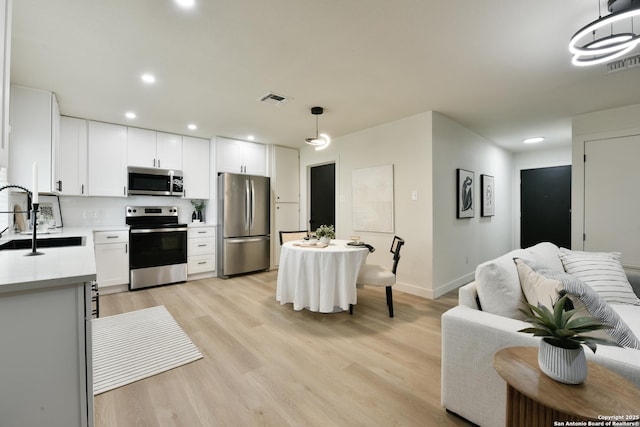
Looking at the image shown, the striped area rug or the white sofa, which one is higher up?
the white sofa

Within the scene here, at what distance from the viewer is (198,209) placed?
5.10 m

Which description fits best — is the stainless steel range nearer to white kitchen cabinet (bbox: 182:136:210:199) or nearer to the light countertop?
white kitchen cabinet (bbox: 182:136:210:199)

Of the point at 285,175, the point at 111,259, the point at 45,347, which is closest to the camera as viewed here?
the point at 45,347

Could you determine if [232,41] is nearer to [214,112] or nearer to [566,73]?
[214,112]

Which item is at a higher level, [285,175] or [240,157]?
[240,157]

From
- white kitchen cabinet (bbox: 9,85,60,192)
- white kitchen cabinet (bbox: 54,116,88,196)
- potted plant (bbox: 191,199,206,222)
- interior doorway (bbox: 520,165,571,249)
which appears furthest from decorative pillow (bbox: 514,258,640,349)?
interior doorway (bbox: 520,165,571,249)

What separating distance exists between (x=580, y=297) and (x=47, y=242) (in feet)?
13.7

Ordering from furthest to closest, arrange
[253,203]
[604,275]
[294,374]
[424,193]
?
[253,203], [424,193], [604,275], [294,374]

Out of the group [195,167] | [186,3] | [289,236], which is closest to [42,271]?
[186,3]

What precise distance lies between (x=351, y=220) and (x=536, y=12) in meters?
3.38

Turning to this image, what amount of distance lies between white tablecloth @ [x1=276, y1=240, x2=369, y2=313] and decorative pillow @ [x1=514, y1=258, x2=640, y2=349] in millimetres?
1586

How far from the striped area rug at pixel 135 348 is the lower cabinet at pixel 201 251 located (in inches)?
60.9

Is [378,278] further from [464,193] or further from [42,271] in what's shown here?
[42,271]

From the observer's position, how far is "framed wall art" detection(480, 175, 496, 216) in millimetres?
4961
